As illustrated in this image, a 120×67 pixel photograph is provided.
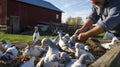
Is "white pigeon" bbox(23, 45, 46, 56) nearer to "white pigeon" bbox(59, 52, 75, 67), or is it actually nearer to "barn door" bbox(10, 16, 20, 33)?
"white pigeon" bbox(59, 52, 75, 67)

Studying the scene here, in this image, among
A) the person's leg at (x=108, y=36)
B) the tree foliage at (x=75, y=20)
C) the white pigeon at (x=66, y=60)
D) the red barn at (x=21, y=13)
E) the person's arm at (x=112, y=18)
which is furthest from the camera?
the tree foliage at (x=75, y=20)

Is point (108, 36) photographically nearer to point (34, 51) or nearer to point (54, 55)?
point (34, 51)

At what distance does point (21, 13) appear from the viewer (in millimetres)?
33750

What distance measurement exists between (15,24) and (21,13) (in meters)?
1.85

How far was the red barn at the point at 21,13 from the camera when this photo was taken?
31.7 metres

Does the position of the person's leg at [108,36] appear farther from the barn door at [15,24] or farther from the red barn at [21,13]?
the barn door at [15,24]

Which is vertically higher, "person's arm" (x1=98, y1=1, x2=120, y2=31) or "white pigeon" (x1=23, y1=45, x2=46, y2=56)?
"person's arm" (x1=98, y1=1, x2=120, y2=31)

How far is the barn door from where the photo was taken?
3177 centimetres

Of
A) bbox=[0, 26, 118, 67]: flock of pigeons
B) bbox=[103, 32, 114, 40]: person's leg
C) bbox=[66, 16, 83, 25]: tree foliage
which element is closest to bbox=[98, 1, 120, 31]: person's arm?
bbox=[0, 26, 118, 67]: flock of pigeons

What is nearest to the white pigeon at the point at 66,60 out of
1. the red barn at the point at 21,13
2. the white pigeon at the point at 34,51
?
the white pigeon at the point at 34,51

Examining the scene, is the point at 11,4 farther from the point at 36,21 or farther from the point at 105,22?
the point at 105,22

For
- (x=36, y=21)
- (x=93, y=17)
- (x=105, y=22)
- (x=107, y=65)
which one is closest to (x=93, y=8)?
(x=93, y=17)

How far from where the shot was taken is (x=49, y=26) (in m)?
34.2

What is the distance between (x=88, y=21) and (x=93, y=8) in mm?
422
